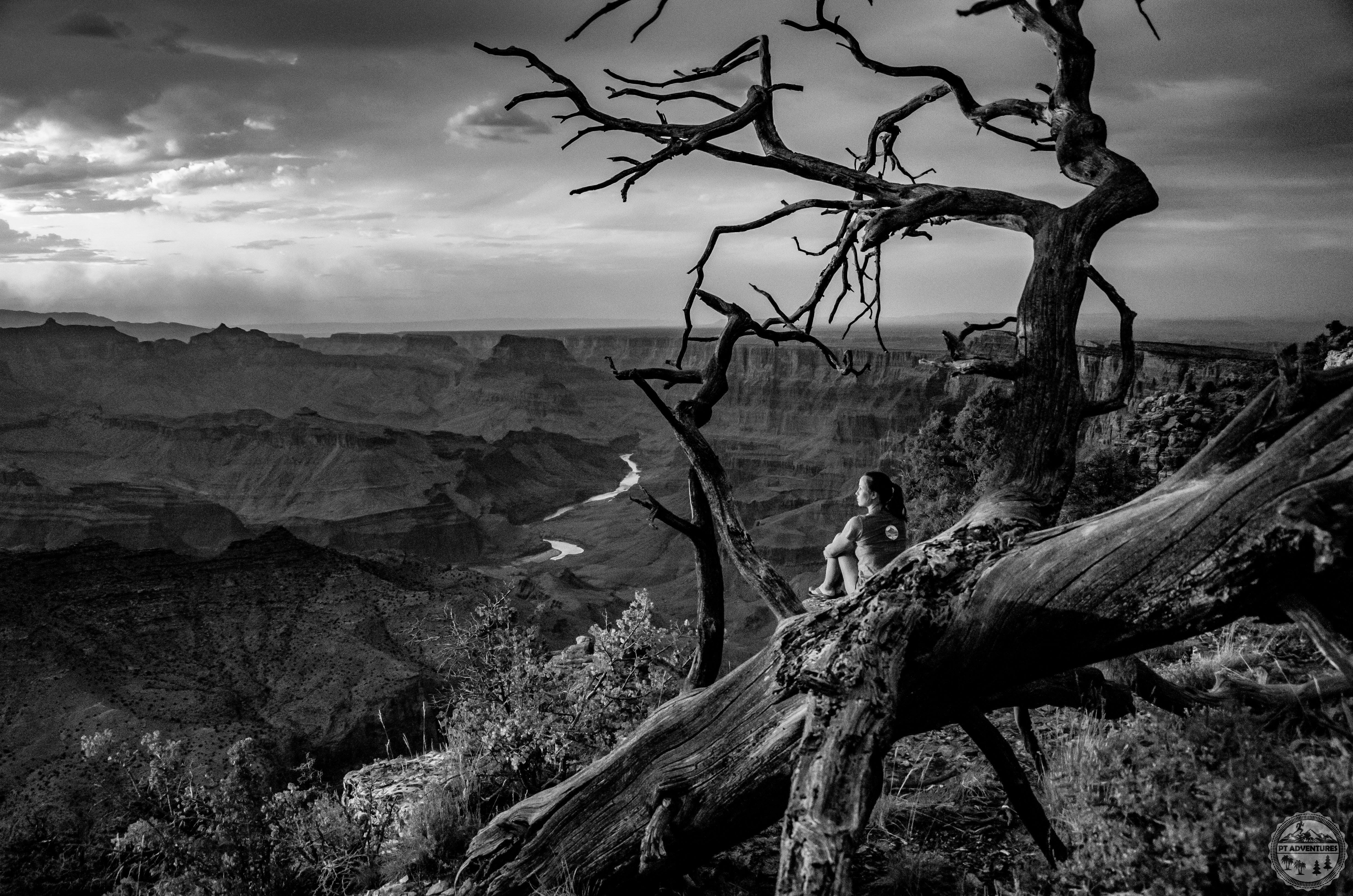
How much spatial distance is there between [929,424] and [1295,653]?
23.7 feet

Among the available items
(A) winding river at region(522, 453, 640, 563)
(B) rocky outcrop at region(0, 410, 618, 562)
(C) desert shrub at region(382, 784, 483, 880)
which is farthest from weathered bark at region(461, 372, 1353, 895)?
(B) rocky outcrop at region(0, 410, 618, 562)

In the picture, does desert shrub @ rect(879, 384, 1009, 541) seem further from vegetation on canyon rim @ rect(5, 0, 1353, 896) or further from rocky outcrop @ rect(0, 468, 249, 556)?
rocky outcrop @ rect(0, 468, 249, 556)

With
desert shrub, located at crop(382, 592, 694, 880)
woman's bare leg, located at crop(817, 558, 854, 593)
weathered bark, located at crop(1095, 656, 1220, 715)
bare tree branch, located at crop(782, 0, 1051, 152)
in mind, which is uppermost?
bare tree branch, located at crop(782, 0, 1051, 152)

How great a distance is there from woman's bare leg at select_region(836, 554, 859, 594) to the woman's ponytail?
404mm

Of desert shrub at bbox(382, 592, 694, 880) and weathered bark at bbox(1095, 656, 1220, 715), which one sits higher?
weathered bark at bbox(1095, 656, 1220, 715)

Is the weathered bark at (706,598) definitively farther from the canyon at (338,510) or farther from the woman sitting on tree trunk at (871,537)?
the canyon at (338,510)

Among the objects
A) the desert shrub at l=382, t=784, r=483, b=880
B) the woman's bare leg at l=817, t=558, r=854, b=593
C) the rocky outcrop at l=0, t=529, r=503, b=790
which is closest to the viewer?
the desert shrub at l=382, t=784, r=483, b=880

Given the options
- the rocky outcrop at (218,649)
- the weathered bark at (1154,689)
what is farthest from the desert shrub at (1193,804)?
the rocky outcrop at (218,649)

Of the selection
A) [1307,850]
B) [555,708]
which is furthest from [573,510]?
[1307,850]

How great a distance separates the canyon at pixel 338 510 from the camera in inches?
1395

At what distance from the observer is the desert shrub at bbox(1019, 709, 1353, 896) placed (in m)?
3.22

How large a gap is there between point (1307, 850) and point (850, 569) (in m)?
3.16

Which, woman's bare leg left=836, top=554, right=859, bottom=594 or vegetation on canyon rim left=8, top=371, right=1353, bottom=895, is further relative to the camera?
woman's bare leg left=836, top=554, right=859, bottom=594

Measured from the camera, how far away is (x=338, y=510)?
376ft
